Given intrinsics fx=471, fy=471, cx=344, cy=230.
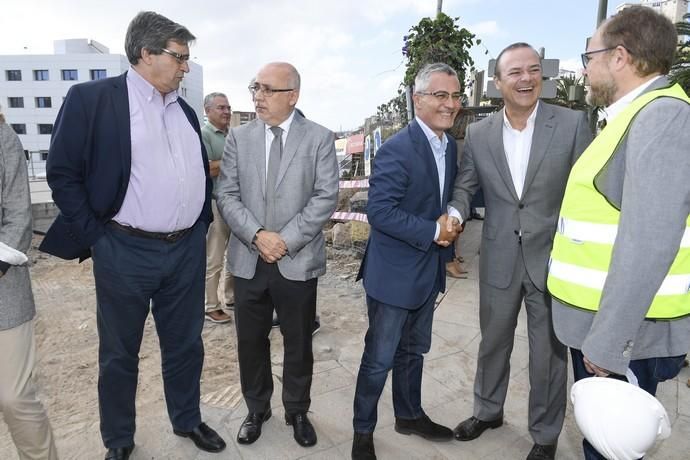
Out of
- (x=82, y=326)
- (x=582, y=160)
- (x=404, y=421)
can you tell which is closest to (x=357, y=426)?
(x=404, y=421)

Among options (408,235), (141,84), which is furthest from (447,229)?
(141,84)

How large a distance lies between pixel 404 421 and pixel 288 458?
70 centimetres

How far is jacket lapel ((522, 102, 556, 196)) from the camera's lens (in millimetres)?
2387

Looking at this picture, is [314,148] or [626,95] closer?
[626,95]

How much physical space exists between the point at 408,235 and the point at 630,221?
1.07 m

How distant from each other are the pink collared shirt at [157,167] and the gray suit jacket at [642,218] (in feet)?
6.32

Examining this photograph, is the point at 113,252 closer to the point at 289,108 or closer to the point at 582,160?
the point at 289,108

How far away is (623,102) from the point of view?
163cm

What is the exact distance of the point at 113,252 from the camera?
2.33m

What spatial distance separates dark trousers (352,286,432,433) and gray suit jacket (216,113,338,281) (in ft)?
1.57

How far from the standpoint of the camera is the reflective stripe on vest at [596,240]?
1491mm

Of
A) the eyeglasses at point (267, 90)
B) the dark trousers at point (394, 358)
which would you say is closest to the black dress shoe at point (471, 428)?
the dark trousers at point (394, 358)

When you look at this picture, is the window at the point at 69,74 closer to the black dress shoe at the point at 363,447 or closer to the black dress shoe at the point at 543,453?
the black dress shoe at the point at 363,447

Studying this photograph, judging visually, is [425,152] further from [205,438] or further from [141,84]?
[205,438]
